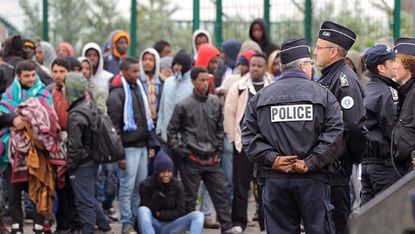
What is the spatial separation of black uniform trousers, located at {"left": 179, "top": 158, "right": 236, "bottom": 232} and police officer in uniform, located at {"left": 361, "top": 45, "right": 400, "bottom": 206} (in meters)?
3.34

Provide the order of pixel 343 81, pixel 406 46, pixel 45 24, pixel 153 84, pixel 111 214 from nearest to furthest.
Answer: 1. pixel 343 81
2. pixel 406 46
3. pixel 153 84
4. pixel 111 214
5. pixel 45 24

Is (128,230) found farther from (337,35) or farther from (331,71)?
(337,35)

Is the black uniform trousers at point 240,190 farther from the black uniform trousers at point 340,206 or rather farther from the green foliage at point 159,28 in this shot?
the green foliage at point 159,28

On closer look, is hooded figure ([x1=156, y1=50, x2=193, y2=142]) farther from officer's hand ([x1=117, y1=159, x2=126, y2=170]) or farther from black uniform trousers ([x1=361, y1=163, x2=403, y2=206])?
black uniform trousers ([x1=361, y1=163, x2=403, y2=206])

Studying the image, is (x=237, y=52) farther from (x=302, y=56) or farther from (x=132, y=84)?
(x=302, y=56)

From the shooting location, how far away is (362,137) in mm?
9805

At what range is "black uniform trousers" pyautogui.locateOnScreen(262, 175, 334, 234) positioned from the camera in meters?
9.22

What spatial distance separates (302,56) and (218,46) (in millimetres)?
7975

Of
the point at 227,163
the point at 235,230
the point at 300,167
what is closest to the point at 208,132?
the point at 227,163

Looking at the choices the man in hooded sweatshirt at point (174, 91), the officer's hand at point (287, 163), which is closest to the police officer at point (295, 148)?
the officer's hand at point (287, 163)

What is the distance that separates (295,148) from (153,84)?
5805mm

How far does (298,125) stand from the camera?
9.13m

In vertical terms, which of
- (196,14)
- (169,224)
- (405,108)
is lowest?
(169,224)

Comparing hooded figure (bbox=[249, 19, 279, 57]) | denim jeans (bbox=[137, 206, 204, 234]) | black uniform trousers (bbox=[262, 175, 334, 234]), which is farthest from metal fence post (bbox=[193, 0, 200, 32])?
black uniform trousers (bbox=[262, 175, 334, 234])
